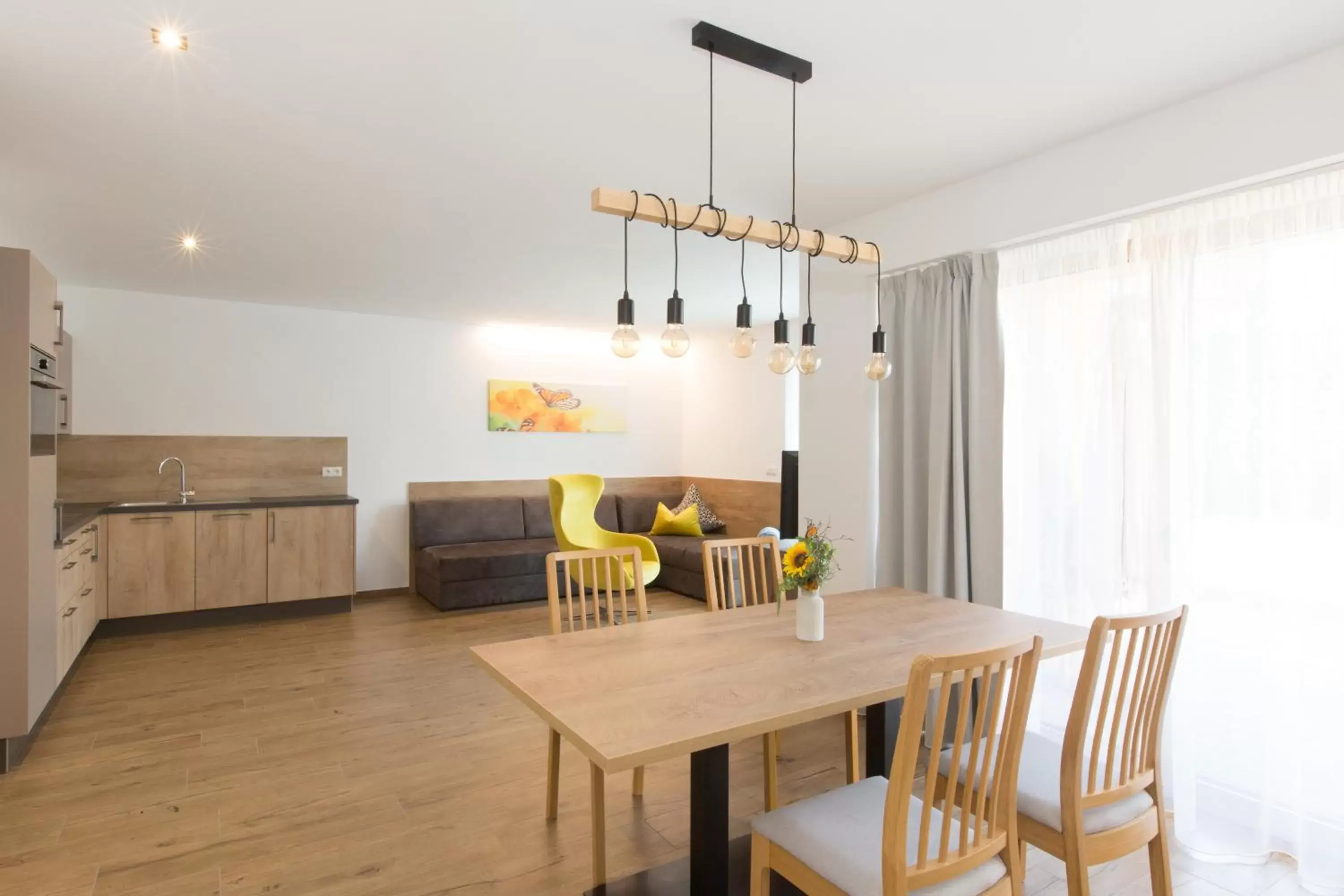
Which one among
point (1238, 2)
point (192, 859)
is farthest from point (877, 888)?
point (1238, 2)

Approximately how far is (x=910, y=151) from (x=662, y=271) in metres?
2.22

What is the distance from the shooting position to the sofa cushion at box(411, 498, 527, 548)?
6.74m

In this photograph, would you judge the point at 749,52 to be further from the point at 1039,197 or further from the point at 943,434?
the point at 943,434

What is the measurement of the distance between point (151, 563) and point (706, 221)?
5128 millimetres

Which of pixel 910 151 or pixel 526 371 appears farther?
pixel 526 371

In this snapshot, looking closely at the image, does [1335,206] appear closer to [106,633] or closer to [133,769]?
[133,769]

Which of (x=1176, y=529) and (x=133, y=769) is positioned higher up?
(x=1176, y=529)

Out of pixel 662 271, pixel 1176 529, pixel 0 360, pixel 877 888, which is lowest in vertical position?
pixel 877 888

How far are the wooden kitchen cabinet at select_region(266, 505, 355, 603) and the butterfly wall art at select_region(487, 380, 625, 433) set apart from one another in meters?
1.76

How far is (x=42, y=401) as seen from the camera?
3359 mm

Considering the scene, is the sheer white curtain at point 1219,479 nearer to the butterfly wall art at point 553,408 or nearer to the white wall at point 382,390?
the white wall at point 382,390

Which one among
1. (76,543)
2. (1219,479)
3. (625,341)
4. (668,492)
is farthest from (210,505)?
(1219,479)

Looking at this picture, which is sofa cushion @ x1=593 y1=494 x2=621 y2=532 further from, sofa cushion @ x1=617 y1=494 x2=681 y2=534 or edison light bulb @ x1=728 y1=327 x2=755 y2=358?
edison light bulb @ x1=728 y1=327 x2=755 y2=358

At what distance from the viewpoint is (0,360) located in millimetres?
3021
